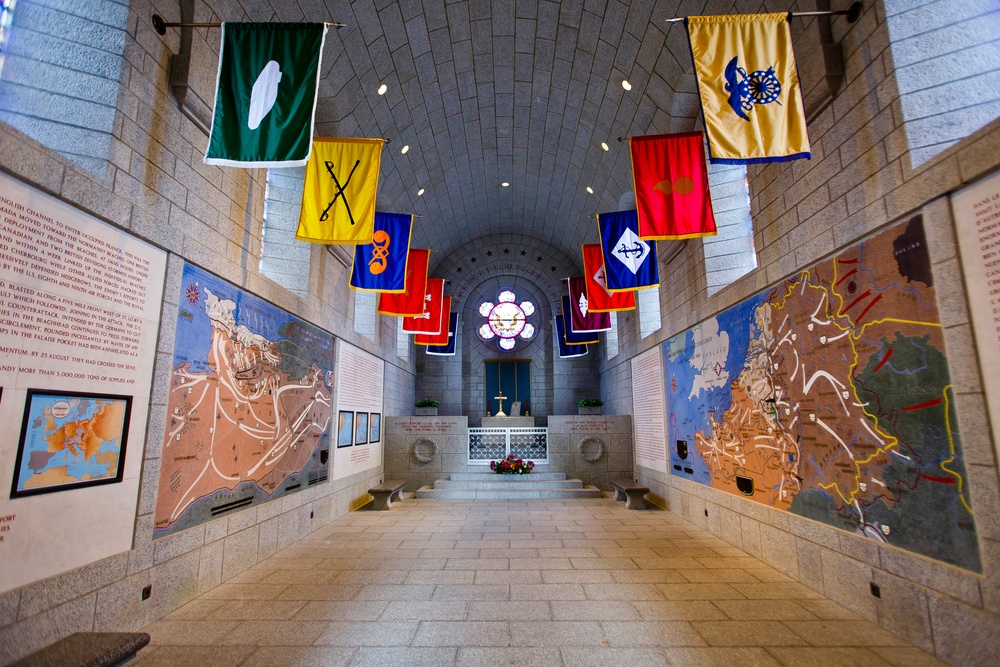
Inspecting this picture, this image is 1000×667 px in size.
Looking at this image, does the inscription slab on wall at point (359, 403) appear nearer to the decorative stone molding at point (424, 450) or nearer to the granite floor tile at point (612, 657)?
the decorative stone molding at point (424, 450)

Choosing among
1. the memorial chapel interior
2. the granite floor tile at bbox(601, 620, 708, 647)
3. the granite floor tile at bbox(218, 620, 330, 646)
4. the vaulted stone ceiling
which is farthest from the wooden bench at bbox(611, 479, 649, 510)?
the granite floor tile at bbox(218, 620, 330, 646)

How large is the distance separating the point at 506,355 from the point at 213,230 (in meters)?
13.0

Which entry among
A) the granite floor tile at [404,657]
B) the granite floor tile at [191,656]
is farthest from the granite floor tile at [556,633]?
the granite floor tile at [191,656]

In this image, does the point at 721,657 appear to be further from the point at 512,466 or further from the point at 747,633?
the point at 512,466

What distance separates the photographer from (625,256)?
7285 millimetres

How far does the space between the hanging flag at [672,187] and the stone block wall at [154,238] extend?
4624 mm

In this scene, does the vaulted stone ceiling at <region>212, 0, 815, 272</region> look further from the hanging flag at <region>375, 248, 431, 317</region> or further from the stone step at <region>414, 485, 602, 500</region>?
the stone step at <region>414, 485, 602, 500</region>

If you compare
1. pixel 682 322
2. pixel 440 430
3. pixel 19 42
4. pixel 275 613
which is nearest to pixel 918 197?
pixel 682 322

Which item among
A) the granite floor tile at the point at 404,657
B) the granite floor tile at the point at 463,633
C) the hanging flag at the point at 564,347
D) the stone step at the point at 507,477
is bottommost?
the granite floor tile at the point at 463,633

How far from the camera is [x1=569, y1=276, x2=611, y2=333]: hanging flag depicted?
11.6 meters

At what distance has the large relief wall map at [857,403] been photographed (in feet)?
10.6

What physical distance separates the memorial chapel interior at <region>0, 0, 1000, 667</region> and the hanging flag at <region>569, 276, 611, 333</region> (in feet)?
12.8

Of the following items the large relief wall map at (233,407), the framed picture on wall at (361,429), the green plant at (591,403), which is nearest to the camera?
the large relief wall map at (233,407)

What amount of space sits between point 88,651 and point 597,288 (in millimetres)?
7970
